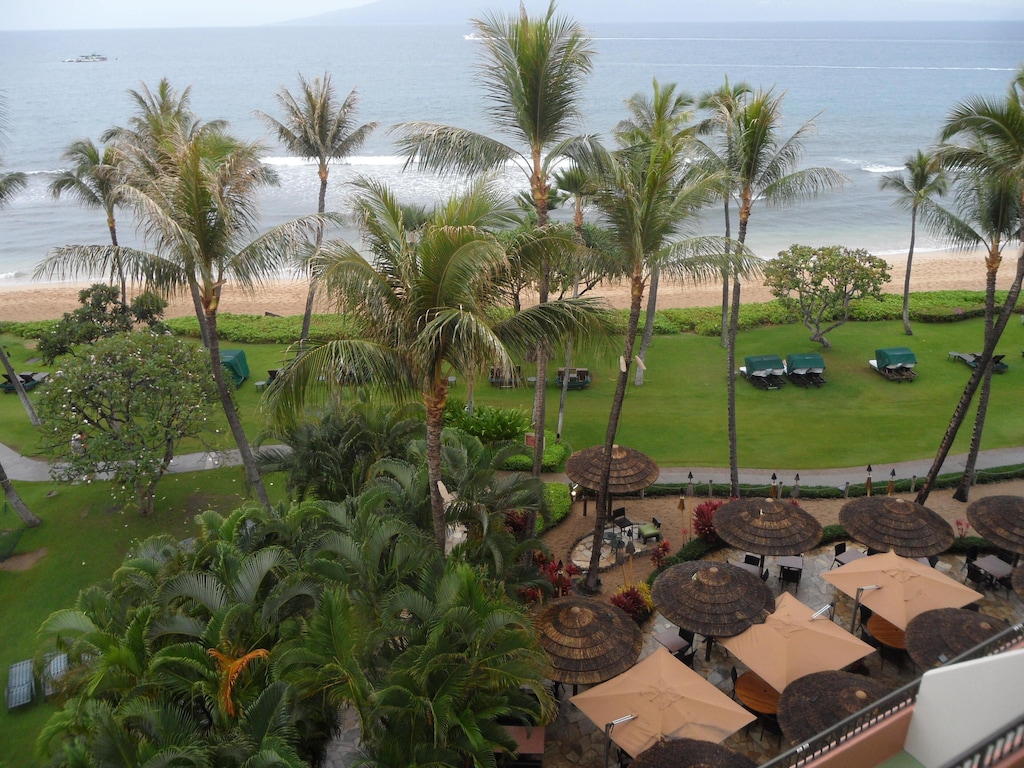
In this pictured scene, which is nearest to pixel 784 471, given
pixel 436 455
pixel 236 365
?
pixel 436 455

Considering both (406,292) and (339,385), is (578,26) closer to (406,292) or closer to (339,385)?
(406,292)

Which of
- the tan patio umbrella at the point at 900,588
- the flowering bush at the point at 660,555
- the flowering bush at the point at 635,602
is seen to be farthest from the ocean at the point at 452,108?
the tan patio umbrella at the point at 900,588

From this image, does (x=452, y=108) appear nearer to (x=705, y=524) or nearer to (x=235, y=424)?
(x=235, y=424)

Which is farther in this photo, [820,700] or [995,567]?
[995,567]

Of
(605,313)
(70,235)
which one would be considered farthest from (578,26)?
(70,235)

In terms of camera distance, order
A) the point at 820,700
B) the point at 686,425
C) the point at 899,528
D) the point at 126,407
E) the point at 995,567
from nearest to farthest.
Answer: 1. the point at 820,700
2. the point at 899,528
3. the point at 995,567
4. the point at 126,407
5. the point at 686,425

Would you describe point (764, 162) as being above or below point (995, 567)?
above
